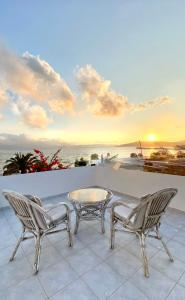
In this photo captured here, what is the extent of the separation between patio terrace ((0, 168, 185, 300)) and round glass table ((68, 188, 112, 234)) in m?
0.23

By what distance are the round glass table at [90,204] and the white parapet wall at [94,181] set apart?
1442 millimetres

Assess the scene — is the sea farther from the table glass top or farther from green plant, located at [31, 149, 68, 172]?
the table glass top

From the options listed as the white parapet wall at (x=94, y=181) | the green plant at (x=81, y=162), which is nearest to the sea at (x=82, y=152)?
the green plant at (x=81, y=162)

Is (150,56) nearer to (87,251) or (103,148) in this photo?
(103,148)

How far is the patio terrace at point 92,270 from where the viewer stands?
140 centimetres

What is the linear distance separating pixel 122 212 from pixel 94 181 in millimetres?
2880

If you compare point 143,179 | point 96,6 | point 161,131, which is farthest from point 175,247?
point 96,6

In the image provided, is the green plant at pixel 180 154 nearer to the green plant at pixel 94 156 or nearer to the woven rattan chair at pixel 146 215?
the woven rattan chair at pixel 146 215

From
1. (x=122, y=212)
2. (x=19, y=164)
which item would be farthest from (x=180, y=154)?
(x=19, y=164)

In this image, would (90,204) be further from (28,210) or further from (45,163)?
Result: (45,163)

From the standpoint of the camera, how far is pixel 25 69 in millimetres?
4270

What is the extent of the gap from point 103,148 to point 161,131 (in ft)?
5.74

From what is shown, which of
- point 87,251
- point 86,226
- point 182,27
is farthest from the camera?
point 182,27

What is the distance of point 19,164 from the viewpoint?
4.18 m
